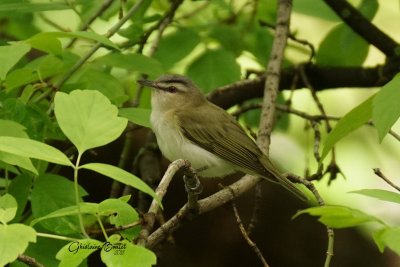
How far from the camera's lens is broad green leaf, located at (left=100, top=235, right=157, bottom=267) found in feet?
5.65

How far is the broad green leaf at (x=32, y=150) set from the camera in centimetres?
170

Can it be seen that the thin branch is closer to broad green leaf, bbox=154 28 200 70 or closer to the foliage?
the foliage

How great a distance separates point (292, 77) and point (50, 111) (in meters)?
1.94

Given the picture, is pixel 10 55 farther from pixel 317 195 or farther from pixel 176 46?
pixel 176 46

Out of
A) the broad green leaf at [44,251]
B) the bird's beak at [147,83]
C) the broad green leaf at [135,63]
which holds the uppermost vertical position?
the broad green leaf at [135,63]

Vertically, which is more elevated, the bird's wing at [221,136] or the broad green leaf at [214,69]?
the broad green leaf at [214,69]

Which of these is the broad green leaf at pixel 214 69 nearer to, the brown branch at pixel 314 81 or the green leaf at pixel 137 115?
the brown branch at pixel 314 81

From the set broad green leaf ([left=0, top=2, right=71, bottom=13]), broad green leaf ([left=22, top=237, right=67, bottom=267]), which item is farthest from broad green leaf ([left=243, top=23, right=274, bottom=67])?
broad green leaf ([left=22, top=237, right=67, bottom=267])

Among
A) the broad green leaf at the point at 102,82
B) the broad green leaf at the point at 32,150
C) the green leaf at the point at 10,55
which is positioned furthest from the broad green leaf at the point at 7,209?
the broad green leaf at the point at 102,82

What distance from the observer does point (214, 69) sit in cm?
417

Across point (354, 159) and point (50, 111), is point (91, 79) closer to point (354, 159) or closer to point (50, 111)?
point (50, 111)

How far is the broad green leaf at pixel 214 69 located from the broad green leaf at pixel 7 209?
7.65ft

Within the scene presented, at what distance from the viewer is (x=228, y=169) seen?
3.98m

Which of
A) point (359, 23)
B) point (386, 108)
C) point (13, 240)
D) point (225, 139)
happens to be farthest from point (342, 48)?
point (13, 240)
